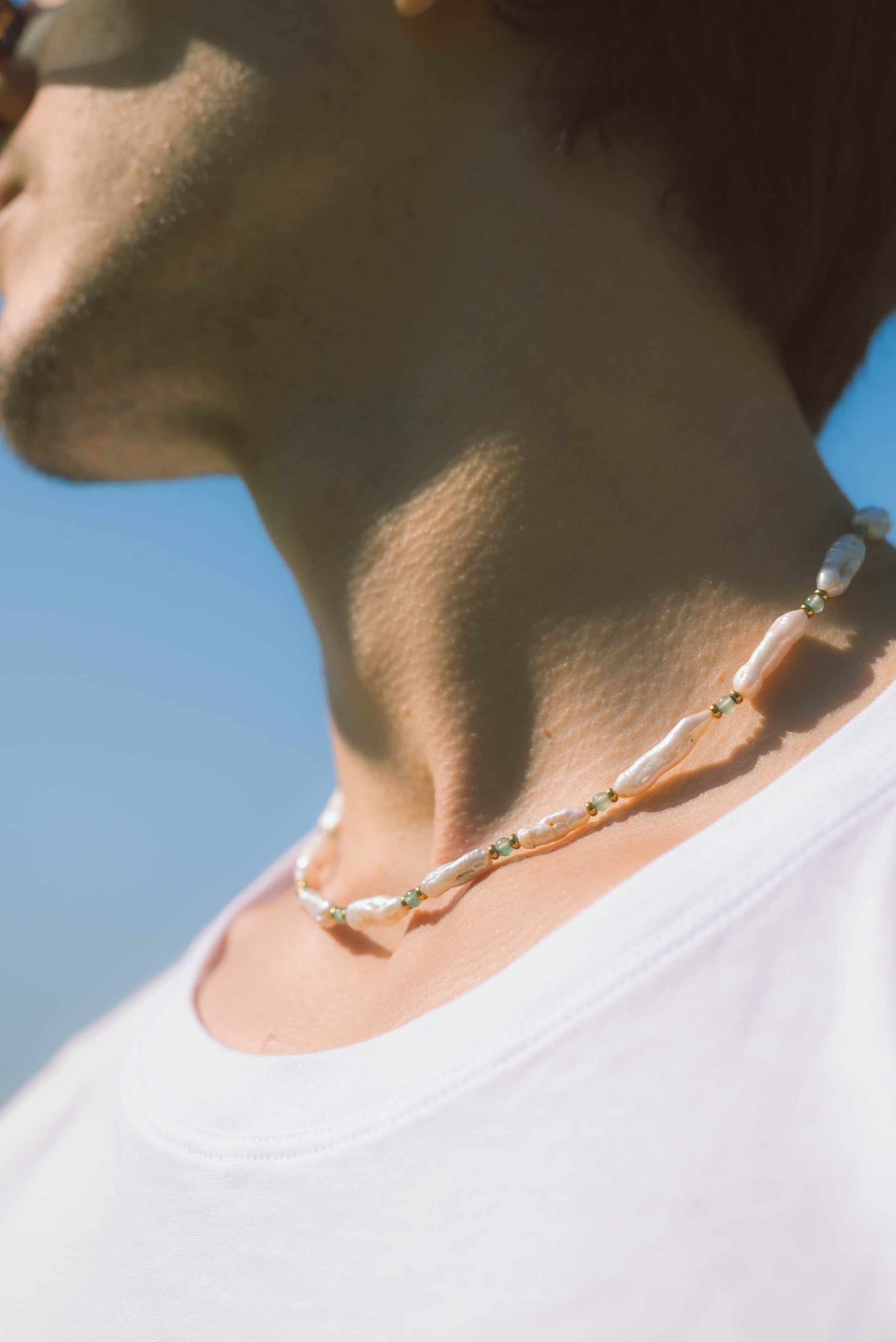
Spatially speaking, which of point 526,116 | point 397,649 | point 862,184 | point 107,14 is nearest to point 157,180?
point 107,14

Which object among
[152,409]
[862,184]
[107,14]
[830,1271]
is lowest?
[830,1271]

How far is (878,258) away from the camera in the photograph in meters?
1.42

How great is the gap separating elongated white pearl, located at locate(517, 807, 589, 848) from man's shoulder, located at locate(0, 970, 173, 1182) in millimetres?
650

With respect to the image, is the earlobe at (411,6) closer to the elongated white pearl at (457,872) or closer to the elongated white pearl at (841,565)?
the elongated white pearl at (841,565)

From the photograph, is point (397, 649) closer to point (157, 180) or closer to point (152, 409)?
point (152, 409)

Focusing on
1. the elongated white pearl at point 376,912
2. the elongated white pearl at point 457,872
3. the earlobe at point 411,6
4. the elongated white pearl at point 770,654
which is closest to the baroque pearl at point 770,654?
the elongated white pearl at point 770,654

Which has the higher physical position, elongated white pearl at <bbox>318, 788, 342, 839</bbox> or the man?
the man

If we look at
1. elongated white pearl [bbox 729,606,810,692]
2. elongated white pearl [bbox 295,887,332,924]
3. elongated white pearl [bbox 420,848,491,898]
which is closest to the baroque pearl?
elongated white pearl [bbox 729,606,810,692]

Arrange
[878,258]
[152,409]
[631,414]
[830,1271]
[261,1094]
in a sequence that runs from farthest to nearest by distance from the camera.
A: 1. [878,258]
2. [152,409]
3. [631,414]
4. [261,1094]
5. [830,1271]

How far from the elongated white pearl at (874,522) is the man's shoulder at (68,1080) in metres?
1.14

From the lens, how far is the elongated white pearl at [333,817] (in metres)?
1.53

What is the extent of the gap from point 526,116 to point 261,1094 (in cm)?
120

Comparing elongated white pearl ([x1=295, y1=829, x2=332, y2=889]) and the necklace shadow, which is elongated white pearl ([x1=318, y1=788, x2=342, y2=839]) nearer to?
elongated white pearl ([x1=295, y1=829, x2=332, y2=889])

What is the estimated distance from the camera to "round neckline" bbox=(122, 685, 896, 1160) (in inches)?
30.0
